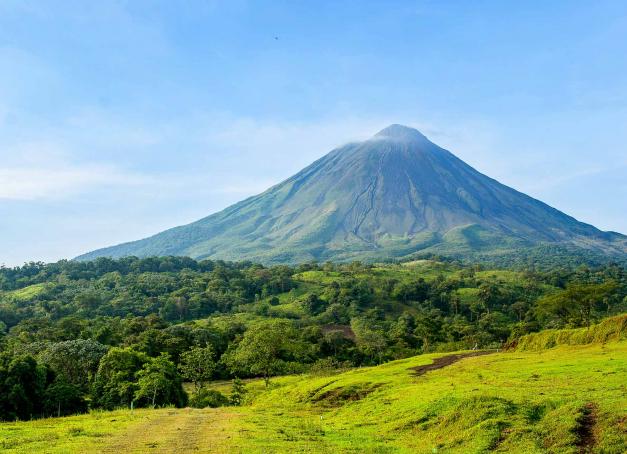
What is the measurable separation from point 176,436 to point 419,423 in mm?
10111

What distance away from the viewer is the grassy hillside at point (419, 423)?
18641 millimetres

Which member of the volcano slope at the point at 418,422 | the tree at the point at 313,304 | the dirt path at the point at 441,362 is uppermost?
the volcano slope at the point at 418,422

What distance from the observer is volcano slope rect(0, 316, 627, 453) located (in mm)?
18656

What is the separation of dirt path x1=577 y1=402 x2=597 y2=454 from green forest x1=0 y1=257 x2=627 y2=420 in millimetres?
30571

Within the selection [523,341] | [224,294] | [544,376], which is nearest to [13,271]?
[224,294]

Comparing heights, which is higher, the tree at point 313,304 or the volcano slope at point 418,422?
the volcano slope at point 418,422

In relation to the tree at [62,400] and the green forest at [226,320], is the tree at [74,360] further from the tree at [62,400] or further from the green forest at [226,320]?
the tree at [62,400]

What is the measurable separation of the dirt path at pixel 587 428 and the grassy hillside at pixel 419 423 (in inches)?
1.2

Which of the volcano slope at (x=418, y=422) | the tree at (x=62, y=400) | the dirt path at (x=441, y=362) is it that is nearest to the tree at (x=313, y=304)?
the dirt path at (x=441, y=362)

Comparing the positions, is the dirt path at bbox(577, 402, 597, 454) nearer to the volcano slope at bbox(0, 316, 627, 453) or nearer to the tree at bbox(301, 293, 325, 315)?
the volcano slope at bbox(0, 316, 627, 453)

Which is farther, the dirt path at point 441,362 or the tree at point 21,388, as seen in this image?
the dirt path at point 441,362

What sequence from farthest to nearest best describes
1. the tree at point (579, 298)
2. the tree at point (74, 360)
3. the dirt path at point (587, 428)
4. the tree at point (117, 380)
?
the tree at point (579, 298)
the tree at point (74, 360)
the tree at point (117, 380)
the dirt path at point (587, 428)

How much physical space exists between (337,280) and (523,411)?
129 meters

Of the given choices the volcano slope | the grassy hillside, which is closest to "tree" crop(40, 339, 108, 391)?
the grassy hillside
